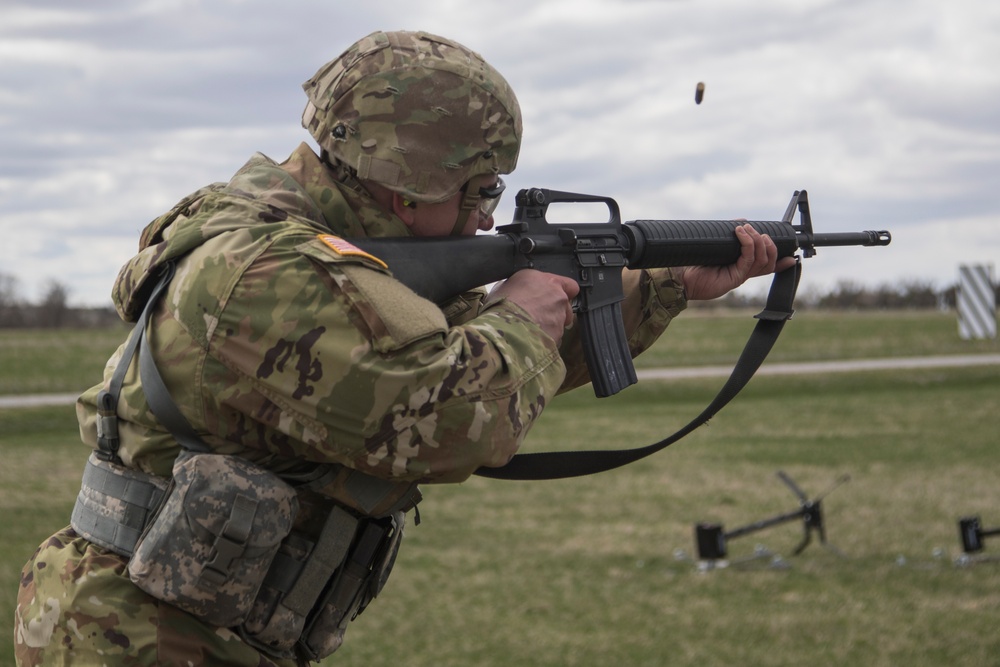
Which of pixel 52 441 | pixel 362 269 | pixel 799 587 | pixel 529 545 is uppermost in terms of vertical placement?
pixel 362 269

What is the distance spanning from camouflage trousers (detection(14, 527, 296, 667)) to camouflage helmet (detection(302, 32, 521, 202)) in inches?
44.2

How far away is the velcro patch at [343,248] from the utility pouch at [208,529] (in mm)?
536

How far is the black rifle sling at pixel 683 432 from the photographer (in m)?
3.44

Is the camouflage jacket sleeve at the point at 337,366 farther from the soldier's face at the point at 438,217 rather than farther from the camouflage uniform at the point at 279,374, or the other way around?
the soldier's face at the point at 438,217

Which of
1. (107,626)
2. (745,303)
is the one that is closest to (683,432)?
(107,626)

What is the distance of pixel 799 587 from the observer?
832cm

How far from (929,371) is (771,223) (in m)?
21.9

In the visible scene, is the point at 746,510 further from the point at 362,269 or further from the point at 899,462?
the point at 362,269

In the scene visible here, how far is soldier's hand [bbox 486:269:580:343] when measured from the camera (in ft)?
9.43

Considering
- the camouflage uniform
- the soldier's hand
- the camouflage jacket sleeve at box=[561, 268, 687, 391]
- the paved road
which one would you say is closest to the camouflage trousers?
the camouflage uniform

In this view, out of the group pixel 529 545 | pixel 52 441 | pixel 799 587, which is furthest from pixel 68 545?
pixel 52 441

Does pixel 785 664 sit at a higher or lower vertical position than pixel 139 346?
lower

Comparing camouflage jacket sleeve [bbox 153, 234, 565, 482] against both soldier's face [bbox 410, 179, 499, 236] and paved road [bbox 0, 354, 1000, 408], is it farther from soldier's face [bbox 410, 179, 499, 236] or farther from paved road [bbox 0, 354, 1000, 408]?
paved road [bbox 0, 354, 1000, 408]

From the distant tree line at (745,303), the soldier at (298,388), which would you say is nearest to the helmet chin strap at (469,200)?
the soldier at (298,388)
